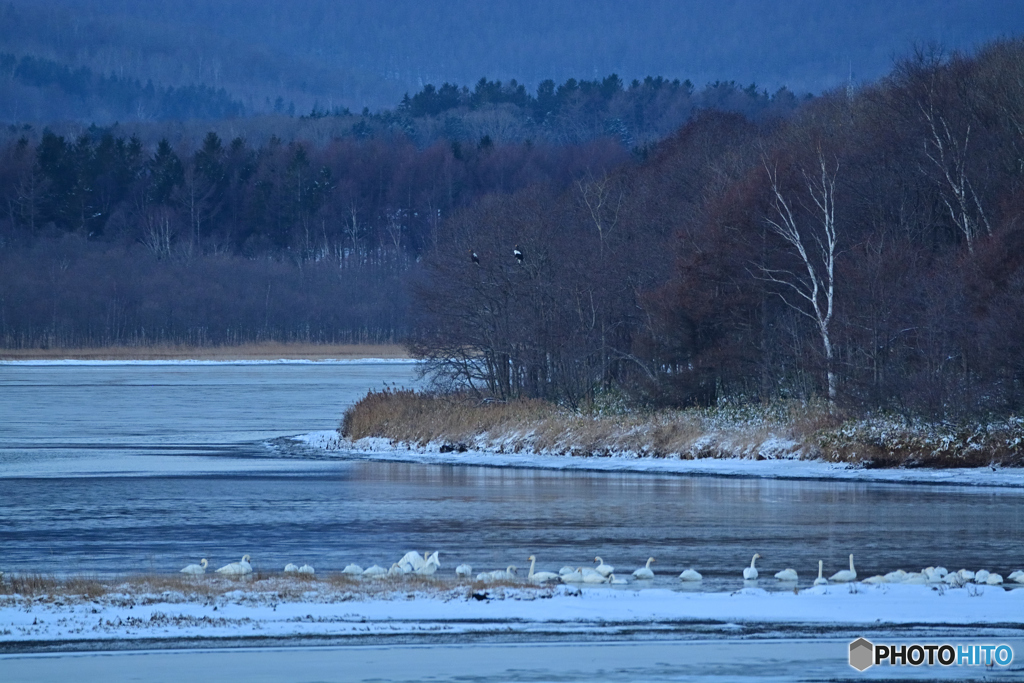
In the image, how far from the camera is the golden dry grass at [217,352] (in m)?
109

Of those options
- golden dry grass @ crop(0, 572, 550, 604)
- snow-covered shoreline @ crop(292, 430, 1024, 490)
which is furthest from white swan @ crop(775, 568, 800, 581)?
snow-covered shoreline @ crop(292, 430, 1024, 490)

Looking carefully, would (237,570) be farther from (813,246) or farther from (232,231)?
(232,231)

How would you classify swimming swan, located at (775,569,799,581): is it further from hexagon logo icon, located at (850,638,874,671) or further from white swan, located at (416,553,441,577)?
white swan, located at (416,553,441,577)


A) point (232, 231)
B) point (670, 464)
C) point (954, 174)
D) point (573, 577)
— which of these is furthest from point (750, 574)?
point (232, 231)

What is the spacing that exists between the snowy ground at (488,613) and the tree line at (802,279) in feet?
57.4

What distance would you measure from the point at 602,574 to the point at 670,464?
A: 58.0ft

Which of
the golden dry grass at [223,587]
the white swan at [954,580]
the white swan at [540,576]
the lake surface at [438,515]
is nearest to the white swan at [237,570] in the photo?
the golden dry grass at [223,587]

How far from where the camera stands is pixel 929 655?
447 inches

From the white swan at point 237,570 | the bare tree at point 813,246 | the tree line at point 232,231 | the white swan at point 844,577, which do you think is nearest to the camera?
the white swan at point 844,577

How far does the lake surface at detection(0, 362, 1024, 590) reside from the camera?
17.7 metres

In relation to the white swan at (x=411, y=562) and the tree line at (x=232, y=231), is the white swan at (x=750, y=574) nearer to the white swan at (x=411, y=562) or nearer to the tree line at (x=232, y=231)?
the white swan at (x=411, y=562)

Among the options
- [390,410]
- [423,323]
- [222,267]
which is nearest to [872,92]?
[423,323]

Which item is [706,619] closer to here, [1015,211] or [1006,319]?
[1006,319]

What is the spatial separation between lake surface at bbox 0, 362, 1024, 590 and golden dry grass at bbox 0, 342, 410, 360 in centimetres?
7061
